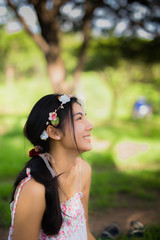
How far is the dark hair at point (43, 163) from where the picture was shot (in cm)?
151

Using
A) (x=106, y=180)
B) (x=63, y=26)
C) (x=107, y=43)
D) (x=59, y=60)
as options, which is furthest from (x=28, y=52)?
(x=106, y=180)

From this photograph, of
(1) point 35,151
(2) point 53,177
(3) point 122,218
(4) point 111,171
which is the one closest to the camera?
(2) point 53,177

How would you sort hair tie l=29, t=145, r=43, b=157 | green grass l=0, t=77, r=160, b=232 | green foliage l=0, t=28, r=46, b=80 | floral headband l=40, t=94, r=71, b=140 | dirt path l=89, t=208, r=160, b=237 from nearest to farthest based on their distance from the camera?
floral headband l=40, t=94, r=71, b=140 → hair tie l=29, t=145, r=43, b=157 → dirt path l=89, t=208, r=160, b=237 → green grass l=0, t=77, r=160, b=232 → green foliage l=0, t=28, r=46, b=80

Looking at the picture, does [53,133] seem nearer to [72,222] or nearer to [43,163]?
[43,163]

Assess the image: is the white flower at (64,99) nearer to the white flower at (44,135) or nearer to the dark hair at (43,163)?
the dark hair at (43,163)

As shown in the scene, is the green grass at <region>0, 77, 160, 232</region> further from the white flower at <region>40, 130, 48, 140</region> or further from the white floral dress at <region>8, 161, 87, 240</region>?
the white floral dress at <region>8, 161, 87, 240</region>

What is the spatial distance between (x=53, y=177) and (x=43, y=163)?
11 cm

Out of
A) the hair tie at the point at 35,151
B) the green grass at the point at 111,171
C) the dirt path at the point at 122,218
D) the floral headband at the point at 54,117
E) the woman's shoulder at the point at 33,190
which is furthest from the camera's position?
the green grass at the point at 111,171

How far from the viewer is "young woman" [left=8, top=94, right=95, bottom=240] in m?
1.43

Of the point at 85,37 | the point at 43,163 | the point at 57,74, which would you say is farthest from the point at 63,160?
the point at 85,37

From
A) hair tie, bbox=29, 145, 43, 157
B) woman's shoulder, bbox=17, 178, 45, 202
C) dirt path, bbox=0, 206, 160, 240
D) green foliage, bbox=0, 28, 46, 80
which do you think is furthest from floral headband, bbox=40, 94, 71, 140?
green foliage, bbox=0, 28, 46, 80

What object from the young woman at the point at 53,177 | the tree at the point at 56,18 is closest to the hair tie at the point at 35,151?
the young woman at the point at 53,177

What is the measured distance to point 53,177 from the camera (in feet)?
5.14

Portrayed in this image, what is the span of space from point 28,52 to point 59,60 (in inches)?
747
